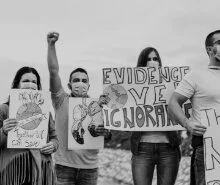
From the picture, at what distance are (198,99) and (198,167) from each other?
53 centimetres

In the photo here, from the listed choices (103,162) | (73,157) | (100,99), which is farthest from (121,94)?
(103,162)

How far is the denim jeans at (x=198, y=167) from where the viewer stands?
4.00 metres

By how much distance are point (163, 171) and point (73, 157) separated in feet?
2.74

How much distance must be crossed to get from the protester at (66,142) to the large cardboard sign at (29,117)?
1.70 feet

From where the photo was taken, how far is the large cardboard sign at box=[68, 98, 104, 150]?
482cm

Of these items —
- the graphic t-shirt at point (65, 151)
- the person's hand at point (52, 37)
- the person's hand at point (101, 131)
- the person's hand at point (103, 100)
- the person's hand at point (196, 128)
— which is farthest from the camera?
the person's hand at point (103, 100)

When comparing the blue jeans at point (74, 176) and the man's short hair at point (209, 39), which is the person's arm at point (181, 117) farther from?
the blue jeans at point (74, 176)

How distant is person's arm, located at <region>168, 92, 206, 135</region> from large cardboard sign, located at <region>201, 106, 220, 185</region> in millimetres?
81

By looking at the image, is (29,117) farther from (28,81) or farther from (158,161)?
(158,161)

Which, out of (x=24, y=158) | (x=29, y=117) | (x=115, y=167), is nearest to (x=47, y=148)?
(x=24, y=158)

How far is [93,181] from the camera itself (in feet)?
15.7

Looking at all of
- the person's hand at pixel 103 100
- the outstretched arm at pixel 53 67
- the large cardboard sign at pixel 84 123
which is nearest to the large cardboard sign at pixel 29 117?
the outstretched arm at pixel 53 67

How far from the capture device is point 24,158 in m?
4.02

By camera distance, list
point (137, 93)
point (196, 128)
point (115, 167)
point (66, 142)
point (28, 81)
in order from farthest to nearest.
Answer: point (115, 167)
point (137, 93)
point (66, 142)
point (28, 81)
point (196, 128)
